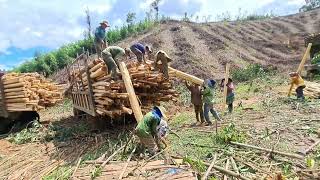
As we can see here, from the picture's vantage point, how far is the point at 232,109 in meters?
13.1

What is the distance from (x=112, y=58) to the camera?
10.4 m

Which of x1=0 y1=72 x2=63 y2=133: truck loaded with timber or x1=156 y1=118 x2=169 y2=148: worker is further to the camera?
x1=0 y1=72 x2=63 y2=133: truck loaded with timber

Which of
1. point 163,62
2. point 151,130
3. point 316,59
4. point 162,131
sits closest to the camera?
point 151,130

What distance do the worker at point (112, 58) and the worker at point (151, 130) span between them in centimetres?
225

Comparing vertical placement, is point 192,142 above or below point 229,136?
below

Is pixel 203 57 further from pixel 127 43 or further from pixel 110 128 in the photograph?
pixel 110 128

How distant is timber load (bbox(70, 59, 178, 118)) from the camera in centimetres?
984

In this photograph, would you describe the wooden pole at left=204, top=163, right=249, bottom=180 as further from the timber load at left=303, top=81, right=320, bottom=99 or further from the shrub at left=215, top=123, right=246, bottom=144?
the timber load at left=303, top=81, right=320, bottom=99

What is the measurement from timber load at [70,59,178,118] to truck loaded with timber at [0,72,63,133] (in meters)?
2.45

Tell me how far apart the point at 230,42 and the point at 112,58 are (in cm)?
2071

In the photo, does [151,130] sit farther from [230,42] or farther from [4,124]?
[230,42]

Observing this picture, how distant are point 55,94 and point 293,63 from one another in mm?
15510

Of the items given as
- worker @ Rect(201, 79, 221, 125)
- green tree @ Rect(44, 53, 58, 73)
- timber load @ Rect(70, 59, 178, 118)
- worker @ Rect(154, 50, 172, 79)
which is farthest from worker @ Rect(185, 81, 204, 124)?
green tree @ Rect(44, 53, 58, 73)

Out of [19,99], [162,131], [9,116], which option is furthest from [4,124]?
[162,131]
